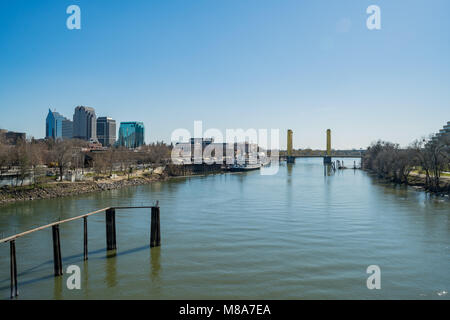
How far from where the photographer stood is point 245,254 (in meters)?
15.4

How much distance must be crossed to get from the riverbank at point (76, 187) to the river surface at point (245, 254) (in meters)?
5.97

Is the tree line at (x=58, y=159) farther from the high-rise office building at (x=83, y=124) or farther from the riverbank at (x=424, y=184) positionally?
the high-rise office building at (x=83, y=124)

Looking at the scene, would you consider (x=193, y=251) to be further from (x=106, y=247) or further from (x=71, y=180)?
(x=71, y=180)

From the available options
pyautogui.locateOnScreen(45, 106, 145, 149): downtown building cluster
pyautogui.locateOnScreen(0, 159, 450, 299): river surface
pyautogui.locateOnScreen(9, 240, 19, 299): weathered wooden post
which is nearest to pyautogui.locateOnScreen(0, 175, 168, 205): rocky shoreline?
pyautogui.locateOnScreen(0, 159, 450, 299): river surface

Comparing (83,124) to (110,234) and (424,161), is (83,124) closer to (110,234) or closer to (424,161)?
(424,161)

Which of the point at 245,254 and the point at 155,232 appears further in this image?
the point at 155,232

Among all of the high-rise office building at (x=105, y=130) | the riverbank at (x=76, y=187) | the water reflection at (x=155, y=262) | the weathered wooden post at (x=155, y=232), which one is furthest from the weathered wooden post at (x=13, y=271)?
the high-rise office building at (x=105, y=130)

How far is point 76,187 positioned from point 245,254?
28945mm

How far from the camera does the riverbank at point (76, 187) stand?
32.2 metres

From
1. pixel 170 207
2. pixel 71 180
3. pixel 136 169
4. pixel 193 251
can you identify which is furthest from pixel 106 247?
pixel 136 169

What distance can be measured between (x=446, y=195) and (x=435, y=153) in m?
5.98

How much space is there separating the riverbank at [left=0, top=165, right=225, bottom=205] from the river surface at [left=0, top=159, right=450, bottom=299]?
19.6 feet

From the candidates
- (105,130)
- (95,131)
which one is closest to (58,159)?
(95,131)

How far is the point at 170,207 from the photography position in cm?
2897
